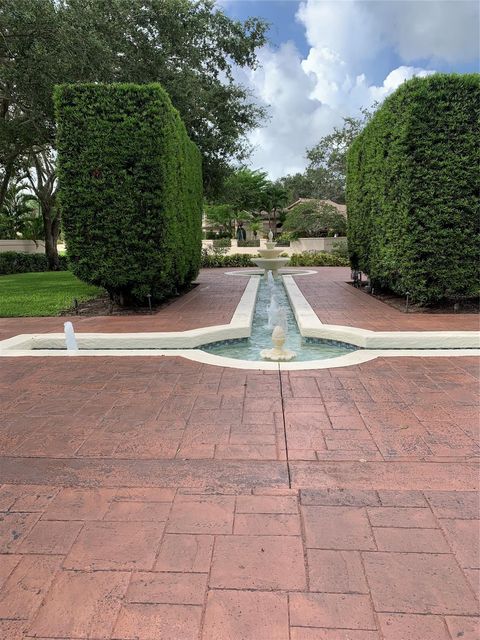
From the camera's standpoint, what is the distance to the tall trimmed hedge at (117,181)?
8156 mm

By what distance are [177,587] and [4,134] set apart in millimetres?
14906

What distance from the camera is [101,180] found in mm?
8266

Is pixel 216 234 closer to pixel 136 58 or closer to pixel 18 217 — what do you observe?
pixel 18 217

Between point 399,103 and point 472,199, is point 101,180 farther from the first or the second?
point 472,199

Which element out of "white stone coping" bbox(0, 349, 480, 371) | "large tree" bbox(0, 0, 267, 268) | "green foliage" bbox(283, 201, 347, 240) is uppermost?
"large tree" bbox(0, 0, 267, 268)

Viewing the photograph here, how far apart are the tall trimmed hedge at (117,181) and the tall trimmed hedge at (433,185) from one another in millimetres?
4507

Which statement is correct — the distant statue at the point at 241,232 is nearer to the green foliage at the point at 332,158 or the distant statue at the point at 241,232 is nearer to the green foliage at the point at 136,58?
the green foliage at the point at 332,158

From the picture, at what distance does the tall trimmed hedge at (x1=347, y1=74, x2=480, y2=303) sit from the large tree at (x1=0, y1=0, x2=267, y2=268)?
22.3 ft

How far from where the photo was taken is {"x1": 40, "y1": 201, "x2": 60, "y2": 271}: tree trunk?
22.4 metres

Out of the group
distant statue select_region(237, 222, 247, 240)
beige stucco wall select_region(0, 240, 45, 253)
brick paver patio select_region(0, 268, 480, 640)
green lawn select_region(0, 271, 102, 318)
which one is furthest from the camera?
distant statue select_region(237, 222, 247, 240)

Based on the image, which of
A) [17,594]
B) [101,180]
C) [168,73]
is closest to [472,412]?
[17,594]

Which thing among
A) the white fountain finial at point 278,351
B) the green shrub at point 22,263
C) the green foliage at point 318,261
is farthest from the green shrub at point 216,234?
the white fountain finial at point 278,351

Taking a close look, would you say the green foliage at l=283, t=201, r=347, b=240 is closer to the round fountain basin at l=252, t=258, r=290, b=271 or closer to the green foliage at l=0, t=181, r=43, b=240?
the round fountain basin at l=252, t=258, r=290, b=271

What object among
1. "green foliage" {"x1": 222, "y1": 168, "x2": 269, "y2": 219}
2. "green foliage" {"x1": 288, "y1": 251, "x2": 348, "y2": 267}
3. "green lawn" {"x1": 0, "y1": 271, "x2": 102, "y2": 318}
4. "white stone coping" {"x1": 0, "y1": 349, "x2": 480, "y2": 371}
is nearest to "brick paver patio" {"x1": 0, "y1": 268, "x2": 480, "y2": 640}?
"white stone coping" {"x1": 0, "y1": 349, "x2": 480, "y2": 371}
